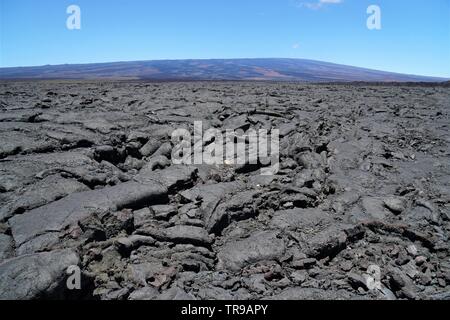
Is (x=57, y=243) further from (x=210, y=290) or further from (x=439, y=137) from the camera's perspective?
(x=439, y=137)

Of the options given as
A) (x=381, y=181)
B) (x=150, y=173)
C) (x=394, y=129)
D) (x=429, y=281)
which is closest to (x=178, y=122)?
(x=150, y=173)

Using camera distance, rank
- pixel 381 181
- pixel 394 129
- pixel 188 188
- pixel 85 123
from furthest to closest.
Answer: pixel 394 129 → pixel 85 123 → pixel 381 181 → pixel 188 188

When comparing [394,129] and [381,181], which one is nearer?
[381,181]

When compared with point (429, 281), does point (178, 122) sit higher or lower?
higher

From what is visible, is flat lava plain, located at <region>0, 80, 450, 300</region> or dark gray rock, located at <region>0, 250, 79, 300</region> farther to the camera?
flat lava plain, located at <region>0, 80, 450, 300</region>

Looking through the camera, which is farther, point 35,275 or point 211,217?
point 211,217

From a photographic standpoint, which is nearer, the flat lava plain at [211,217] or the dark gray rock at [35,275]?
the dark gray rock at [35,275]
